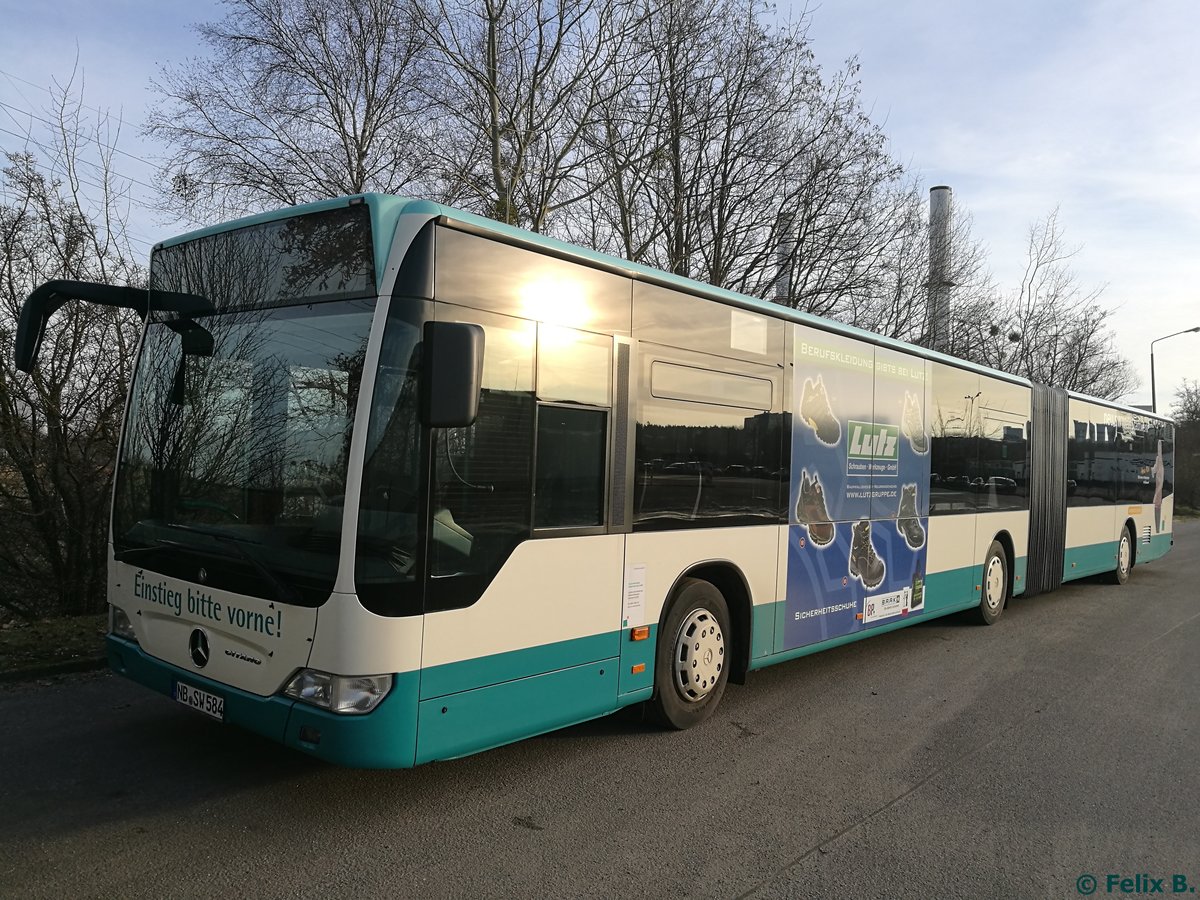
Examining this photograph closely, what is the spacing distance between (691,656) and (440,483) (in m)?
2.39

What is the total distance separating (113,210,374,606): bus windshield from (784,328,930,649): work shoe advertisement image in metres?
3.67

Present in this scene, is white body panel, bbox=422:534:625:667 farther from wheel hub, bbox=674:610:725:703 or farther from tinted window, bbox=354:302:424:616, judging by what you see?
wheel hub, bbox=674:610:725:703

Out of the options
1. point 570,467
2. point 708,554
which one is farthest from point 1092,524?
point 570,467

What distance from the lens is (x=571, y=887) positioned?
135 inches

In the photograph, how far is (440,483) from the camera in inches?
149

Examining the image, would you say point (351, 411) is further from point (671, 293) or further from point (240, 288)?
point (671, 293)

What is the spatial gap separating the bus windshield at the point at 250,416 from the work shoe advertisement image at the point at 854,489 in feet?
12.1

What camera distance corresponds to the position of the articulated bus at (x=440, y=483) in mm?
3678

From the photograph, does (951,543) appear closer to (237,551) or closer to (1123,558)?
(237,551)

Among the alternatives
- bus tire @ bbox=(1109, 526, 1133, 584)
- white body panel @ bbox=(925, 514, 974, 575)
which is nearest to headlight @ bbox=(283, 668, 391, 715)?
white body panel @ bbox=(925, 514, 974, 575)

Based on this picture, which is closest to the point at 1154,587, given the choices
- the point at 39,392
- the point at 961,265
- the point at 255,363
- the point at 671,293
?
the point at 961,265

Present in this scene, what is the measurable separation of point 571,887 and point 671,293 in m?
3.40

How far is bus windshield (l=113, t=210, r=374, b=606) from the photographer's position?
377cm

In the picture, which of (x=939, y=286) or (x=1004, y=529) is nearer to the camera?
(x=1004, y=529)
